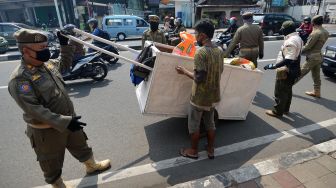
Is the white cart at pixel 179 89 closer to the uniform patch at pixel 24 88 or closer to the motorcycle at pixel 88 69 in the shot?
the uniform patch at pixel 24 88

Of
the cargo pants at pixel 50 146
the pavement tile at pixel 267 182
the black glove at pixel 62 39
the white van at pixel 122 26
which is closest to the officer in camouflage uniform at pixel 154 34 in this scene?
the black glove at pixel 62 39

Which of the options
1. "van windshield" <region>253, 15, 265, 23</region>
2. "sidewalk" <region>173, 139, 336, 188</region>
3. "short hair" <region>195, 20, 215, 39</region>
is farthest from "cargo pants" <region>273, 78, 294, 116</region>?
"van windshield" <region>253, 15, 265, 23</region>

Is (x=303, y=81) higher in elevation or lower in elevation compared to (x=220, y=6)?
lower

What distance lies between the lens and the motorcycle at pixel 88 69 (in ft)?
20.6

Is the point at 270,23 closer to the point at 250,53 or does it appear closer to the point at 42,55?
the point at 250,53

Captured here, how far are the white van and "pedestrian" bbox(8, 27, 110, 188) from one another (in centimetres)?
1497

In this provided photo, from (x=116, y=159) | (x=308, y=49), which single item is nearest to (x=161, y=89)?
(x=116, y=159)

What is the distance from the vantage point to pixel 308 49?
194 inches

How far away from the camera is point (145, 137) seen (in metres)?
3.79

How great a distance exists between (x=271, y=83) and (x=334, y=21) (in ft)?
98.9

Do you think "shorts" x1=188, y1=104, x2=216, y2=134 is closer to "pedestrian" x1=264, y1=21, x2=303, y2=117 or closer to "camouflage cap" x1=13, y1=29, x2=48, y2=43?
"pedestrian" x1=264, y1=21, x2=303, y2=117

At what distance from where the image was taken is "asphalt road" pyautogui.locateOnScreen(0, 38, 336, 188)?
3.01 m

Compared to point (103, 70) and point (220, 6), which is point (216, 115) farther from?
point (220, 6)

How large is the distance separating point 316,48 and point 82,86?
5.44 meters
